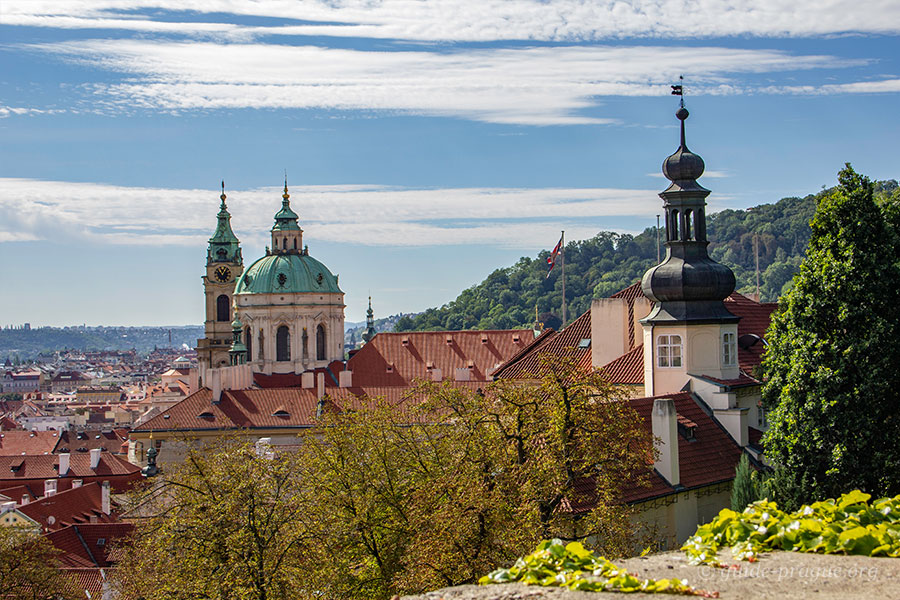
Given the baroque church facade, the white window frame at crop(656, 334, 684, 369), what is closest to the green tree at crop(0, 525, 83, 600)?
the white window frame at crop(656, 334, 684, 369)

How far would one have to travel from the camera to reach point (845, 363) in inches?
1062

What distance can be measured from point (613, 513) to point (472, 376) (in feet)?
225

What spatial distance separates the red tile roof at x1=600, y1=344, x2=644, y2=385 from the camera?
4459 centimetres

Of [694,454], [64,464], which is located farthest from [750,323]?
[64,464]

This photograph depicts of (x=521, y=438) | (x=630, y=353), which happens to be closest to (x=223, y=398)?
(x=630, y=353)

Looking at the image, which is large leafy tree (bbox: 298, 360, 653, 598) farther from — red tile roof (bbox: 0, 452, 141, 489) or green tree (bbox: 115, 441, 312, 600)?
red tile roof (bbox: 0, 452, 141, 489)

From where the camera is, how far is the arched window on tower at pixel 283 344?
111 meters

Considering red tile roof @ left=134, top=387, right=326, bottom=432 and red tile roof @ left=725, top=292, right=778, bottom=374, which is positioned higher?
Answer: red tile roof @ left=725, top=292, right=778, bottom=374

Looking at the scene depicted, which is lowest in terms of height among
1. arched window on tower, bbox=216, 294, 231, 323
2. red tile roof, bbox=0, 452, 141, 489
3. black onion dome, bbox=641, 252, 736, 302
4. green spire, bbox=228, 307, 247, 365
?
red tile roof, bbox=0, 452, 141, 489

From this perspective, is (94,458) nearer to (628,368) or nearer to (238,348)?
(238,348)

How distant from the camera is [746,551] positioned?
13.0m

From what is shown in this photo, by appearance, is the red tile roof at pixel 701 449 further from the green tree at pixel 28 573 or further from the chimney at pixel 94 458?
the chimney at pixel 94 458

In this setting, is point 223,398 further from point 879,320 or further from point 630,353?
point 879,320

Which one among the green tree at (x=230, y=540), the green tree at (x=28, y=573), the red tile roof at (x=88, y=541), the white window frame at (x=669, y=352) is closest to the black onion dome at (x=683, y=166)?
the white window frame at (x=669, y=352)
